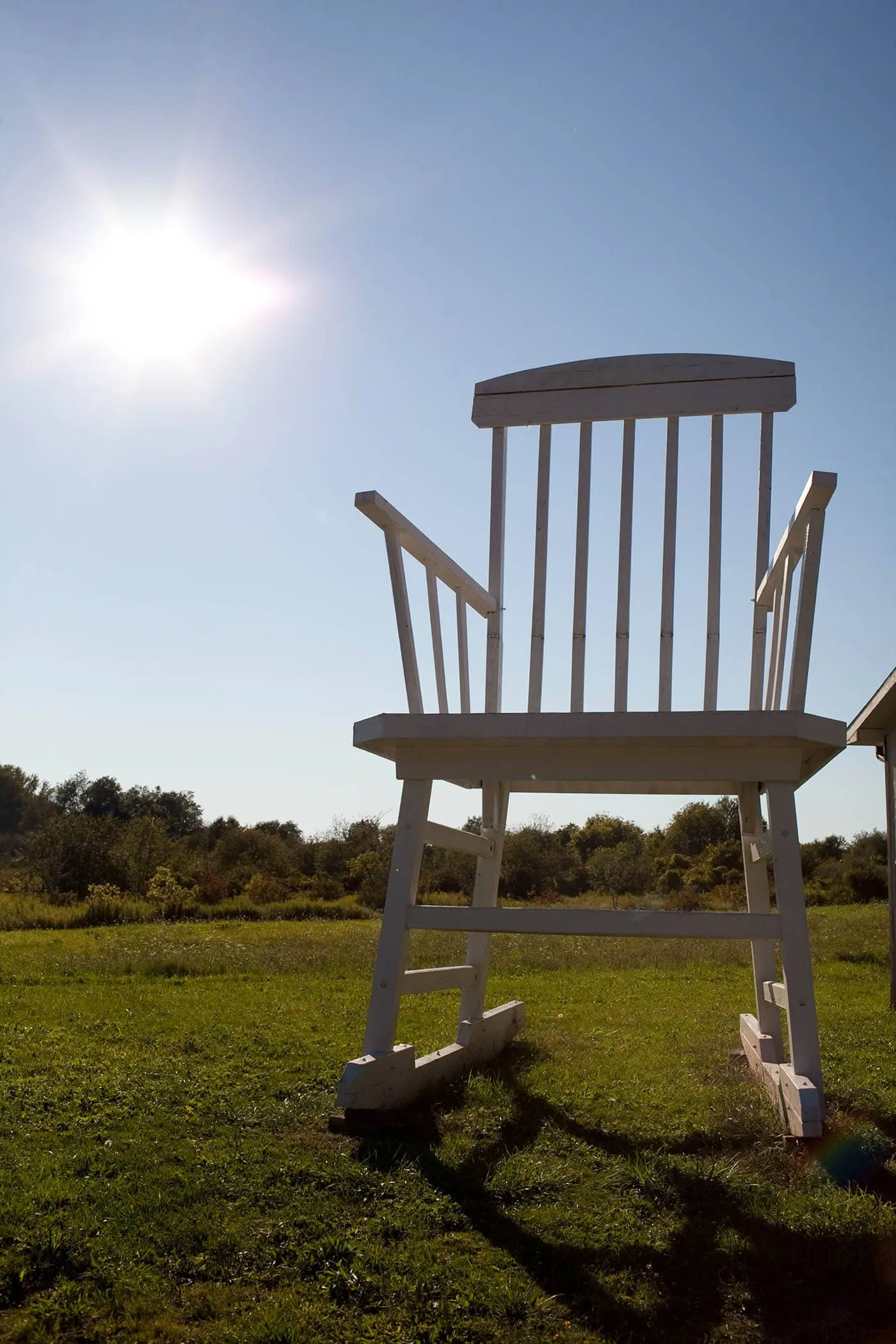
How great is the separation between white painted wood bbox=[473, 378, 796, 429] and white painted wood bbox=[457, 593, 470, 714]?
0.73m

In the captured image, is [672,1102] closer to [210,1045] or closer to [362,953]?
[210,1045]

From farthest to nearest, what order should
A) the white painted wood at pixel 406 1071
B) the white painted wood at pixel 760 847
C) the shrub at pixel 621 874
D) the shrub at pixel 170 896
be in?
1. the shrub at pixel 621 874
2. the shrub at pixel 170 896
3. the white painted wood at pixel 760 847
4. the white painted wood at pixel 406 1071

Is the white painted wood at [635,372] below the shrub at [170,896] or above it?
above

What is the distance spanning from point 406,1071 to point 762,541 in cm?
205

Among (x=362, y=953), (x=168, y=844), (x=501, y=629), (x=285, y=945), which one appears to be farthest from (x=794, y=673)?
(x=168, y=844)

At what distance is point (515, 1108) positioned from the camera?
2.95 m

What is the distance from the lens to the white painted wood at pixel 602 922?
256 cm

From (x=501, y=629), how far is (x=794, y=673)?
1.20 meters

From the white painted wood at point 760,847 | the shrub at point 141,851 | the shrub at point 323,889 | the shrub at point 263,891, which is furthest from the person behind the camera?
the shrub at point 141,851

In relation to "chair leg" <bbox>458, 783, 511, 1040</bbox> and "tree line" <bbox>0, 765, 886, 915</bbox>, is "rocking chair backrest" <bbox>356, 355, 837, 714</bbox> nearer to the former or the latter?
"chair leg" <bbox>458, 783, 511, 1040</bbox>

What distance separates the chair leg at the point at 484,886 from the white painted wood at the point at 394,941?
742 mm

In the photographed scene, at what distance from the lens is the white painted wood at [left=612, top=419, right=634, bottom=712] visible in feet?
10.6

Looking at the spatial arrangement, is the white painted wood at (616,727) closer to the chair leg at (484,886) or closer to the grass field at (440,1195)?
the chair leg at (484,886)

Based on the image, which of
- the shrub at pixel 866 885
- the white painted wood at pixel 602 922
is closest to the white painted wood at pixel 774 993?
the white painted wood at pixel 602 922
